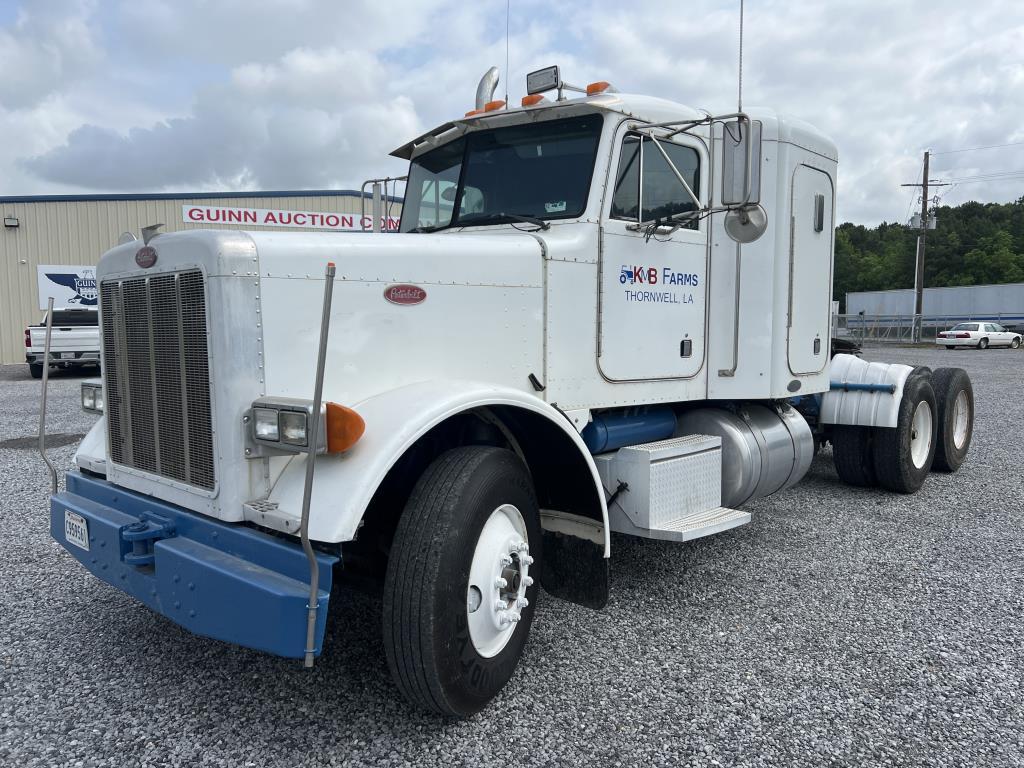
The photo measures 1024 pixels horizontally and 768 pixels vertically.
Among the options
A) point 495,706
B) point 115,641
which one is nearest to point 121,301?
point 115,641

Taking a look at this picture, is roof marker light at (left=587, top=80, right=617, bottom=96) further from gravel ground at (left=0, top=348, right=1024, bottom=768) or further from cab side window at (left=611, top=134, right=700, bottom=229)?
gravel ground at (left=0, top=348, right=1024, bottom=768)

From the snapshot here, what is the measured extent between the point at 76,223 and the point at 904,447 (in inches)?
940

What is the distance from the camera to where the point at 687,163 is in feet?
14.9

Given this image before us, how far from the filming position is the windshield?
4.00 m

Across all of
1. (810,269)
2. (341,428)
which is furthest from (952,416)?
(341,428)

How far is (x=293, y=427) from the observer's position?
2.61 meters

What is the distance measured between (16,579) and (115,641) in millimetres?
1346

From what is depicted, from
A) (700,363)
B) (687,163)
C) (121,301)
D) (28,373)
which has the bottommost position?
(28,373)

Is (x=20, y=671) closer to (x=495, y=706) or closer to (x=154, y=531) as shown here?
(x=154, y=531)

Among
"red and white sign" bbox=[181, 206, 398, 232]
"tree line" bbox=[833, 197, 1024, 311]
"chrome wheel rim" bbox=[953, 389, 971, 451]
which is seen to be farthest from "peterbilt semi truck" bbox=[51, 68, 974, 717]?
"tree line" bbox=[833, 197, 1024, 311]

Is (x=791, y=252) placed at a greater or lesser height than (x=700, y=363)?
greater

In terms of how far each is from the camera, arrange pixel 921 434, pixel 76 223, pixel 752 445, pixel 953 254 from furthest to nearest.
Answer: pixel 953 254
pixel 76 223
pixel 921 434
pixel 752 445

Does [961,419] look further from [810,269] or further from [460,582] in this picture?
[460,582]

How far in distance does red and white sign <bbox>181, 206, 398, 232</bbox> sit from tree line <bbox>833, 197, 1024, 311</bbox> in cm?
4529
